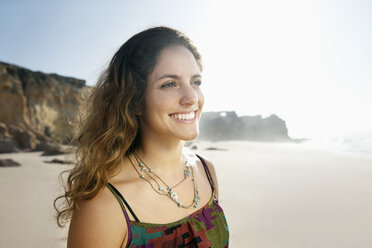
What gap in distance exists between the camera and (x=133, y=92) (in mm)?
1708

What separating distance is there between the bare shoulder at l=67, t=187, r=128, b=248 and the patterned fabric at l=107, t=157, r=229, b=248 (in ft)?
0.15

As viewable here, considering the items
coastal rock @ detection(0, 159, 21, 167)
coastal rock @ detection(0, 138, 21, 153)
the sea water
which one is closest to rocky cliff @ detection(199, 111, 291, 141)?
the sea water

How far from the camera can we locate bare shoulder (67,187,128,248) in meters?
1.36

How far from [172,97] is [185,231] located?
855mm

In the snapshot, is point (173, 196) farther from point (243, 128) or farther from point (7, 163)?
point (243, 128)

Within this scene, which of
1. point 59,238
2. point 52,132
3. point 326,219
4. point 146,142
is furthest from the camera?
point 52,132

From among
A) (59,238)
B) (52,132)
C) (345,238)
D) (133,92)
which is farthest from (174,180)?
(52,132)

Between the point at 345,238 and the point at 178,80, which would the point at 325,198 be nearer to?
the point at 345,238

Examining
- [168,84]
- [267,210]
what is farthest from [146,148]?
[267,210]

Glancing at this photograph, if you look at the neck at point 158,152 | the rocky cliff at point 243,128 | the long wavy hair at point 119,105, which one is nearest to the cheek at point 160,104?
the long wavy hair at point 119,105

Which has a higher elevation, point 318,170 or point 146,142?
point 146,142

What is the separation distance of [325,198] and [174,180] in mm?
4135

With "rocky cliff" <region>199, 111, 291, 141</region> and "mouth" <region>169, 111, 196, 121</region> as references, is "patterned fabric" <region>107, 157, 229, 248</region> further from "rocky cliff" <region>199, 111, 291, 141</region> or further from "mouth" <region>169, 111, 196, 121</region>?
"rocky cliff" <region>199, 111, 291, 141</region>

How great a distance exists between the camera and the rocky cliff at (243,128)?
45366mm
